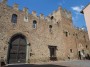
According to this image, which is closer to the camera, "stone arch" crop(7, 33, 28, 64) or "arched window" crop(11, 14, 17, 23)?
"stone arch" crop(7, 33, 28, 64)

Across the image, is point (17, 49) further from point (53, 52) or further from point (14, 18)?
point (53, 52)

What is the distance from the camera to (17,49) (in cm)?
1508

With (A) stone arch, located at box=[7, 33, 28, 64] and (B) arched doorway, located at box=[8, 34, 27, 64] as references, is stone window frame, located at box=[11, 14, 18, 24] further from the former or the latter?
(B) arched doorway, located at box=[8, 34, 27, 64]

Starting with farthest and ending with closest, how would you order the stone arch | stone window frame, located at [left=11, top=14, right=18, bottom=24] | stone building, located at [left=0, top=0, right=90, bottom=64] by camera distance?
stone window frame, located at [left=11, top=14, right=18, bottom=24] < stone building, located at [left=0, top=0, right=90, bottom=64] < the stone arch

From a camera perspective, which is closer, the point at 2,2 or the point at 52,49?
the point at 2,2

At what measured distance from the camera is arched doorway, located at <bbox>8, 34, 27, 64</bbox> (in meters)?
14.5

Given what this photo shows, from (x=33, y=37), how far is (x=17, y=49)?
2.88 meters

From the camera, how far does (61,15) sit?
21531mm

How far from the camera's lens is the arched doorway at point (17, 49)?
1448 centimetres

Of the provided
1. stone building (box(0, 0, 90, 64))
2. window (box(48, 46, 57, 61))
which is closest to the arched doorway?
stone building (box(0, 0, 90, 64))

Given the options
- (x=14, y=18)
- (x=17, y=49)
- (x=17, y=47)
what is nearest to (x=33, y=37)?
(x=17, y=47)

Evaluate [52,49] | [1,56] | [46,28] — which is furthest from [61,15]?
[1,56]

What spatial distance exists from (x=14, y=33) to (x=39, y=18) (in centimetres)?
492

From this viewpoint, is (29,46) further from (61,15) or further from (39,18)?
(61,15)
